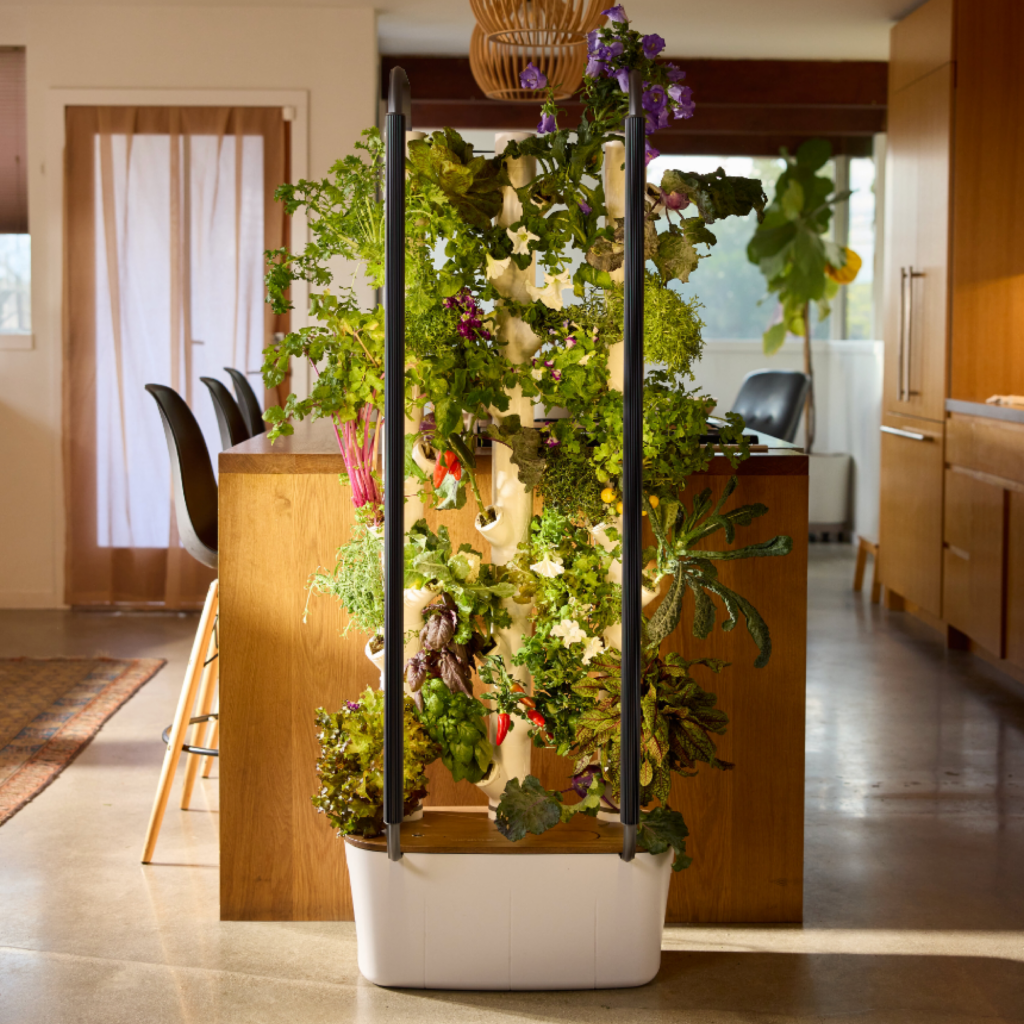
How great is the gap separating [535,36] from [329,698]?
6.89 ft

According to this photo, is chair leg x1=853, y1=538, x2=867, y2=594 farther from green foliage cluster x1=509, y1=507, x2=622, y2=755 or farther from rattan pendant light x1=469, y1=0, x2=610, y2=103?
green foliage cluster x1=509, y1=507, x2=622, y2=755

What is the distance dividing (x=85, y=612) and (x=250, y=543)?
351 centimetres

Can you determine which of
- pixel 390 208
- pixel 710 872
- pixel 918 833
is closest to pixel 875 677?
pixel 918 833

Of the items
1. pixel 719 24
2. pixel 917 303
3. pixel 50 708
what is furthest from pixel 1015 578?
pixel 50 708

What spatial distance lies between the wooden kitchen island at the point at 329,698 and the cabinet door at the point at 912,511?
8.90 ft

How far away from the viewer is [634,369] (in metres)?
1.92

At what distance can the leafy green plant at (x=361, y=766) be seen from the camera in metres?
2.14

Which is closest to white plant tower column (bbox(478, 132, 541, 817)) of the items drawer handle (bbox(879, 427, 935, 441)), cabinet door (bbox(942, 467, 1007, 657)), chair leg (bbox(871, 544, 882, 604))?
cabinet door (bbox(942, 467, 1007, 657))

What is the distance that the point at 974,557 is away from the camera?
4527 millimetres

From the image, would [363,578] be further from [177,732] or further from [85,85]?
[85,85]

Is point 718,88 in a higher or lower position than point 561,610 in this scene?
higher

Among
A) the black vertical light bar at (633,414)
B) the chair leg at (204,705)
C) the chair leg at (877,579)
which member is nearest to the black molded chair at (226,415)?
the chair leg at (204,705)

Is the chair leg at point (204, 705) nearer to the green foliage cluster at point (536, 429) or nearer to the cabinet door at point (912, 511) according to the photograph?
the green foliage cluster at point (536, 429)

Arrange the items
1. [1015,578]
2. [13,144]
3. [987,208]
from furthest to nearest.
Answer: [13,144] < [987,208] < [1015,578]
